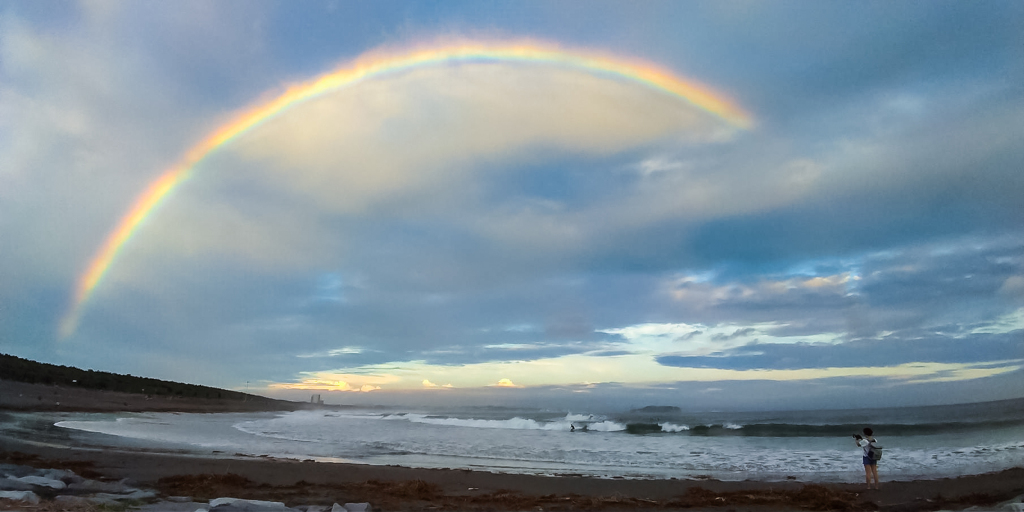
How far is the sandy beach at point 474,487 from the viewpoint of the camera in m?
11.9

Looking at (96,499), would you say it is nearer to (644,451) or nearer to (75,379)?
(644,451)

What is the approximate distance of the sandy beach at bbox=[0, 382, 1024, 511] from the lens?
11906 millimetres

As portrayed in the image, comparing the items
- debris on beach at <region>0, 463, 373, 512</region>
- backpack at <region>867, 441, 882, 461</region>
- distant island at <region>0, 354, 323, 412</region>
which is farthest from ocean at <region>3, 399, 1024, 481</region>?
distant island at <region>0, 354, 323, 412</region>

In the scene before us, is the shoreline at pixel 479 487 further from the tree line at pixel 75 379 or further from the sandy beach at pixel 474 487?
the tree line at pixel 75 379

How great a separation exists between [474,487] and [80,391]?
Result: 84964mm

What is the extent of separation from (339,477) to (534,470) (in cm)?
624

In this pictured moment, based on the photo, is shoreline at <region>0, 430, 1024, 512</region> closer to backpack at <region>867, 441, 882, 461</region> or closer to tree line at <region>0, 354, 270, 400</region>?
backpack at <region>867, 441, 882, 461</region>

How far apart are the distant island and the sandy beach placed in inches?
1547

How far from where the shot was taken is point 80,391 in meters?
75.1

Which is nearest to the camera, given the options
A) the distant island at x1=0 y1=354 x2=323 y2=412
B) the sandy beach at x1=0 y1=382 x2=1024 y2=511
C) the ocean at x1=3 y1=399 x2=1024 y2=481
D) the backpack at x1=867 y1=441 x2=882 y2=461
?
Answer: the sandy beach at x1=0 y1=382 x2=1024 y2=511

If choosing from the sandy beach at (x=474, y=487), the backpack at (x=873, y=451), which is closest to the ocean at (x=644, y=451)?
the sandy beach at (x=474, y=487)

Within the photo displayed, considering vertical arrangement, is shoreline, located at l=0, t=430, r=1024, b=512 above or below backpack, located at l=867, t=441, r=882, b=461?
below

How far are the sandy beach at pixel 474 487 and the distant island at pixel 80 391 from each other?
3930cm

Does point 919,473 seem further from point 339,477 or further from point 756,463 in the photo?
point 339,477
